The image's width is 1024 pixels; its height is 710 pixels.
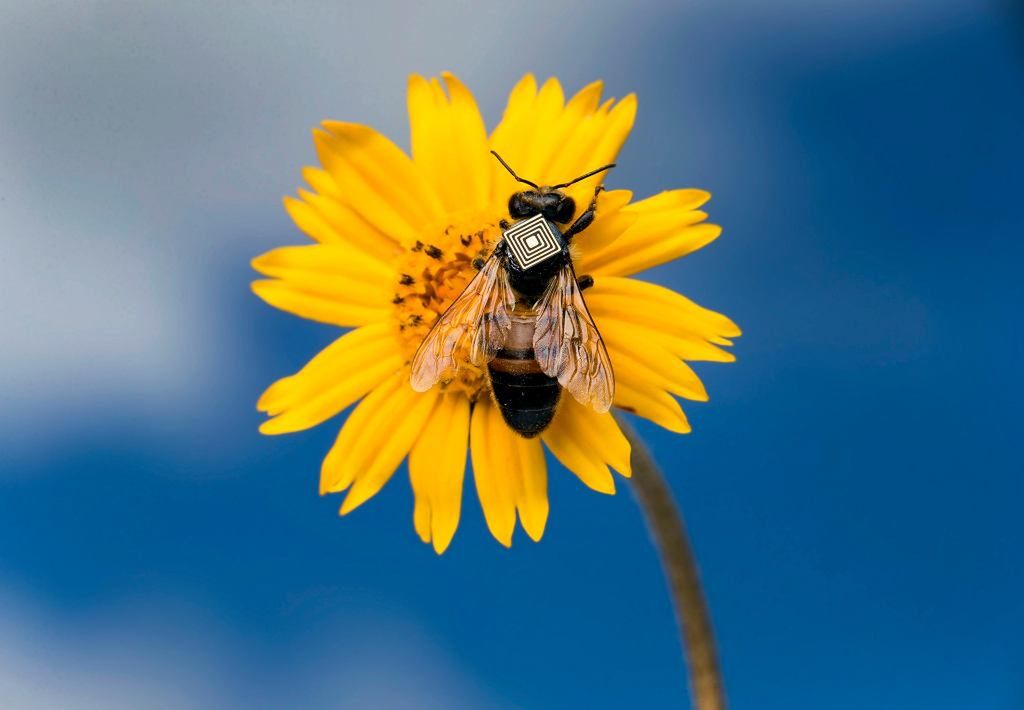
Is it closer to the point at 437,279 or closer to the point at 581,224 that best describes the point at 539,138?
the point at 581,224

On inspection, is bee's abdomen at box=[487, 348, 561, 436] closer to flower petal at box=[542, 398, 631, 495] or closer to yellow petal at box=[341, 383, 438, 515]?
flower petal at box=[542, 398, 631, 495]

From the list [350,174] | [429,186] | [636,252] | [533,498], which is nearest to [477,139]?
[429,186]

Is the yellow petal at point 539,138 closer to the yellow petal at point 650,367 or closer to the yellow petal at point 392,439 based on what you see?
the yellow petal at point 650,367

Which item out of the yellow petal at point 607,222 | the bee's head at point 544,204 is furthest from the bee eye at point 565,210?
the yellow petal at point 607,222

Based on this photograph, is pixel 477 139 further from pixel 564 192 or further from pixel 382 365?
pixel 382 365

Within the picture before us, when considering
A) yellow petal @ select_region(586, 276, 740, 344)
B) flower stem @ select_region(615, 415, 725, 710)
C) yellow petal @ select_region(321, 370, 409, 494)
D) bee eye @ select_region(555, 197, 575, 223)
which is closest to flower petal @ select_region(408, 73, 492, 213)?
bee eye @ select_region(555, 197, 575, 223)
